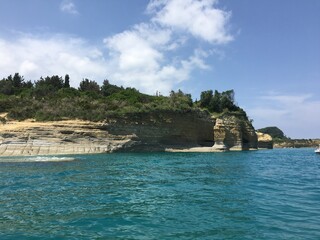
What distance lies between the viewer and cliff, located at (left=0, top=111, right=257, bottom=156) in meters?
47.4

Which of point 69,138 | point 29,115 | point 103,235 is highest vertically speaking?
point 29,115

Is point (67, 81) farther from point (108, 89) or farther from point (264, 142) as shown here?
point (264, 142)

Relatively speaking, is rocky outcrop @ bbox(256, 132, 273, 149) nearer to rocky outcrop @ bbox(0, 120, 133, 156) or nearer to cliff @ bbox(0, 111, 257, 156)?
cliff @ bbox(0, 111, 257, 156)

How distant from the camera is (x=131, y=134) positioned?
57.7 metres

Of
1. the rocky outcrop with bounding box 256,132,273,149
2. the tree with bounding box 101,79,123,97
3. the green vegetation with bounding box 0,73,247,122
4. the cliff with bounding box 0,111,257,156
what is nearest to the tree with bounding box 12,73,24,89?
the green vegetation with bounding box 0,73,247,122

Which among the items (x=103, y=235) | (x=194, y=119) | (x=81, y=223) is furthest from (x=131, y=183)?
(x=194, y=119)

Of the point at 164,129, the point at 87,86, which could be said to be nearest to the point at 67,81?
the point at 87,86

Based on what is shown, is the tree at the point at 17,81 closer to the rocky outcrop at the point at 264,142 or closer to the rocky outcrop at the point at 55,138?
the rocky outcrop at the point at 55,138

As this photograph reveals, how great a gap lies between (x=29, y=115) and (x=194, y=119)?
2991cm

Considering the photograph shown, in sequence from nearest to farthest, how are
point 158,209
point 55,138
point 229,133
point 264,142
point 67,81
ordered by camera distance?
point 158,209, point 55,138, point 229,133, point 67,81, point 264,142

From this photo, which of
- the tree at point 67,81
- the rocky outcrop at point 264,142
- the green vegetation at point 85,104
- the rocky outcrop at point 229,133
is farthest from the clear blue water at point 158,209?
the rocky outcrop at point 264,142

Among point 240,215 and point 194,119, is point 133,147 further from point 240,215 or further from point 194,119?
point 240,215

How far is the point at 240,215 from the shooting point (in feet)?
36.9

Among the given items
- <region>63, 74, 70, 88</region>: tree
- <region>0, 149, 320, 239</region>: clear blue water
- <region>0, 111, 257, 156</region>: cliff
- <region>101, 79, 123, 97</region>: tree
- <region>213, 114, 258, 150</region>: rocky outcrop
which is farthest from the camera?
<region>63, 74, 70, 88</region>: tree
